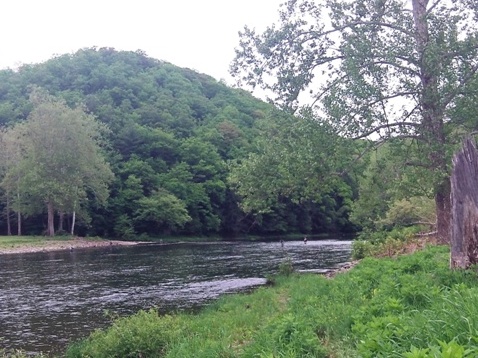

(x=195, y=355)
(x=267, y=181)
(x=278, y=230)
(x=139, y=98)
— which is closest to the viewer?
(x=195, y=355)

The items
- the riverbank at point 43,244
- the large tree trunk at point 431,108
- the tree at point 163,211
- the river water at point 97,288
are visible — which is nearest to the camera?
the river water at point 97,288

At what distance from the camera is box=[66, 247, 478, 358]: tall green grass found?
16.7ft

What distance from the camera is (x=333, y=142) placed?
19438 millimetres

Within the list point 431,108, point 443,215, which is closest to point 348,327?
point 431,108

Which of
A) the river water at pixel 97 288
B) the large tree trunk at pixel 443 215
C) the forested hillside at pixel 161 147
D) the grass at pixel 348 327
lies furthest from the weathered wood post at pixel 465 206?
the forested hillside at pixel 161 147

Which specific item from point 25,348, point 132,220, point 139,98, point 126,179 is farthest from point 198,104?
point 25,348

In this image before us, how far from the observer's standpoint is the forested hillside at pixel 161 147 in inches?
3211

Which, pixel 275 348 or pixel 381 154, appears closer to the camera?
pixel 275 348

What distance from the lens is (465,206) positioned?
9.17m

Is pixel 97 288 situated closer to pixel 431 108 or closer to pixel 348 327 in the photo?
pixel 431 108

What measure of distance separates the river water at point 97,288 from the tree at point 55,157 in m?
26.6

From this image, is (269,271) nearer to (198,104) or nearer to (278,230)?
(278,230)

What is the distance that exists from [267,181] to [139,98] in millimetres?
97283

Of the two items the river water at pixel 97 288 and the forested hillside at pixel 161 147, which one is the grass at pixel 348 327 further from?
the forested hillside at pixel 161 147
